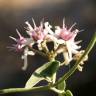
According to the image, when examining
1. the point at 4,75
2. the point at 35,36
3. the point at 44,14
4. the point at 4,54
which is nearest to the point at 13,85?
the point at 4,75

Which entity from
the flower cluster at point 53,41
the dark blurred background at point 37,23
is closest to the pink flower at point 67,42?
the flower cluster at point 53,41

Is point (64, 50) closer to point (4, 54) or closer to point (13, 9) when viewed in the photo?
point (4, 54)

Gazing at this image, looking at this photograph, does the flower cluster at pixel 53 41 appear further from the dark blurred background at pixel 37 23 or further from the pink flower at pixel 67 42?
the dark blurred background at pixel 37 23

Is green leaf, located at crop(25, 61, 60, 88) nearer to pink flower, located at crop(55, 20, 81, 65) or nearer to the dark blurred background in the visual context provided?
pink flower, located at crop(55, 20, 81, 65)

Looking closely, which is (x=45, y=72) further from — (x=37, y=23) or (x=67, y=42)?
(x=37, y=23)

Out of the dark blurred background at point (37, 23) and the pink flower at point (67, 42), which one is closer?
the pink flower at point (67, 42)

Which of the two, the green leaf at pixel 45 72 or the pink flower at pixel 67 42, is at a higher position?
the pink flower at pixel 67 42

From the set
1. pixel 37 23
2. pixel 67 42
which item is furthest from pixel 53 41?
pixel 37 23

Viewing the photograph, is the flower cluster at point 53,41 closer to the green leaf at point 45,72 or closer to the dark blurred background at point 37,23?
the green leaf at point 45,72
